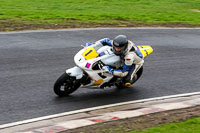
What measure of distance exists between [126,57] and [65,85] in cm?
154

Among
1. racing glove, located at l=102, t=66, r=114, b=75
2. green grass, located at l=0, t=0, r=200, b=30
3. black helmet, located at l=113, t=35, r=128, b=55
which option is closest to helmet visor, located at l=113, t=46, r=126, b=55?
black helmet, located at l=113, t=35, r=128, b=55

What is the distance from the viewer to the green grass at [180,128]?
6855 millimetres

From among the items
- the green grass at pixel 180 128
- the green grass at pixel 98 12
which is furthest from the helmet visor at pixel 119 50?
the green grass at pixel 98 12

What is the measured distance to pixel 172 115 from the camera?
8.02 m

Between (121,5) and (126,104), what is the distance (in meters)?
17.1

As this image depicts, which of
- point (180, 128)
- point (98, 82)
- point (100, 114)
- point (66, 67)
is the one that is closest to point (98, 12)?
point (66, 67)

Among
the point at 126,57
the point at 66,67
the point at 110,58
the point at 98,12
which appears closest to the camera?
the point at 126,57

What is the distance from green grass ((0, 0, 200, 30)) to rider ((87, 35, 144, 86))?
9267 millimetres

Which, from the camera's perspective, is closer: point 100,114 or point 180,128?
point 180,128

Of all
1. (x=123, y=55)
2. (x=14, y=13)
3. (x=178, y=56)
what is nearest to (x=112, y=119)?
(x=123, y=55)

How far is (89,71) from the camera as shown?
8883 mm

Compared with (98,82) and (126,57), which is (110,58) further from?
(98,82)

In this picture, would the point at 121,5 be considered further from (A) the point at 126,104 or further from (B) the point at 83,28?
(A) the point at 126,104

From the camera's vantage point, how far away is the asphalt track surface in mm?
8859
